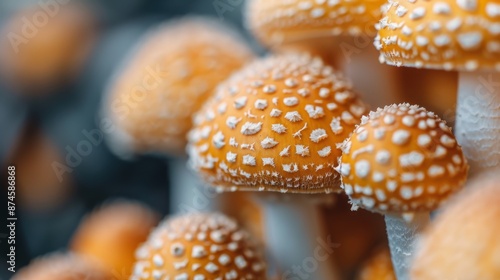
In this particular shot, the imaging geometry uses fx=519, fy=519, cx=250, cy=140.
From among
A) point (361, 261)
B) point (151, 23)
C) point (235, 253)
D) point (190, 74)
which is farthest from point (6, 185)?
point (361, 261)

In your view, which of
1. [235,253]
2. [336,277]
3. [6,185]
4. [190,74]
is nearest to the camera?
[235,253]

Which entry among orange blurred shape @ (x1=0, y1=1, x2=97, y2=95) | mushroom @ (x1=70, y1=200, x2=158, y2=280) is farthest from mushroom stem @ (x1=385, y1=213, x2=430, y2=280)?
orange blurred shape @ (x1=0, y1=1, x2=97, y2=95)

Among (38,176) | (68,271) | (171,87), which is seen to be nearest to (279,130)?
(171,87)

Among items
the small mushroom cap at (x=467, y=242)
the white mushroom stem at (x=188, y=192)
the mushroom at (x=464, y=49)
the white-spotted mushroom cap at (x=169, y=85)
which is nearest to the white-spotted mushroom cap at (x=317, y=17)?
the mushroom at (x=464, y=49)

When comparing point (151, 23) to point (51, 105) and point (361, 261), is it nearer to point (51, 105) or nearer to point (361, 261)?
point (51, 105)

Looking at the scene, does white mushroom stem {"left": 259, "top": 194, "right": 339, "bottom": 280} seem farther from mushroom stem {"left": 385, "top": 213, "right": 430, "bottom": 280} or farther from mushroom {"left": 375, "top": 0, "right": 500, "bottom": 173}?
mushroom {"left": 375, "top": 0, "right": 500, "bottom": 173}

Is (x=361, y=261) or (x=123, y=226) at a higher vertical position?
(x=123, y=226)

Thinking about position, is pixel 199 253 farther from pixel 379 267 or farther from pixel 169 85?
pixel 169 85
